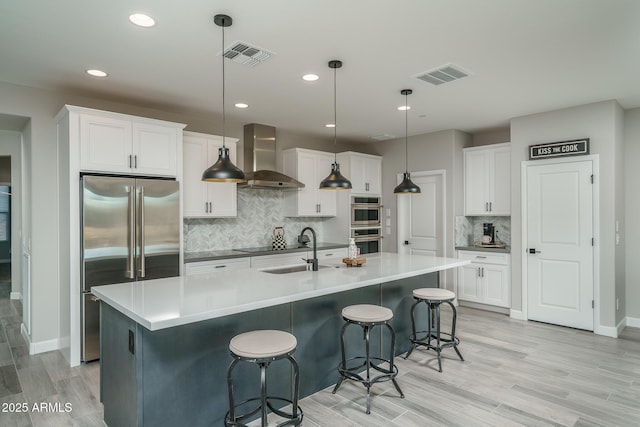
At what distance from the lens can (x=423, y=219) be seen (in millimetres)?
6207

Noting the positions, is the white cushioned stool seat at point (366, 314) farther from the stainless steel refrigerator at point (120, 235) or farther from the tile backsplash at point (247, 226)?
the tile backsplash at point (247, 226)

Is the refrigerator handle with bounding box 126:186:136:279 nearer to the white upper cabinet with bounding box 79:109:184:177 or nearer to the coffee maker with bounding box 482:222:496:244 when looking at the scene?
the white upper cabinet with bounding box 79:109:184:177

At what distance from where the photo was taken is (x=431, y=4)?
231 cm

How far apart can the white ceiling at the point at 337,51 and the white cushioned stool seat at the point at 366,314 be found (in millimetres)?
2056

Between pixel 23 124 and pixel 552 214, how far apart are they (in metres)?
6.36

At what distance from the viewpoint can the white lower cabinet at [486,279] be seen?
5.19 metres

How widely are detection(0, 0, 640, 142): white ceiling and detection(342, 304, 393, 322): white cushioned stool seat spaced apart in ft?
6.75

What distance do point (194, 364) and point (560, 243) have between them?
4518 mm

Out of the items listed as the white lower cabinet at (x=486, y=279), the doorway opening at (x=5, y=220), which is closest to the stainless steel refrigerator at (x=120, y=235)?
the white lower cabinet at (x=486, y=279)

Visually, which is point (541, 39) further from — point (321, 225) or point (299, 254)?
point (321, 225)

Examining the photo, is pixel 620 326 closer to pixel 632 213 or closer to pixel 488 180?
pixel 632 213

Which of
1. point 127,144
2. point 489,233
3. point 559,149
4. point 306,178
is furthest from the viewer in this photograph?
point 306,178

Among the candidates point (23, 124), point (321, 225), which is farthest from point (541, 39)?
point (23, 124)

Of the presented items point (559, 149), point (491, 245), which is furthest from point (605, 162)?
point (491, 245)
